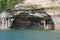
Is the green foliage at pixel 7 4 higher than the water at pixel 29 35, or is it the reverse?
the green foliage at pixel 7 4

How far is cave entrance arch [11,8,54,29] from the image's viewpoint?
75.8ft

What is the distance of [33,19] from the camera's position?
2512 cm

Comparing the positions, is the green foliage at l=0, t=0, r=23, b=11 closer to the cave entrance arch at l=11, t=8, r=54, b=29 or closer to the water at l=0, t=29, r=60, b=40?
the cave entrance arch at l=11, t=8, r=54, b=29

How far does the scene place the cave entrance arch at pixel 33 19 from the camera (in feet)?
75.8

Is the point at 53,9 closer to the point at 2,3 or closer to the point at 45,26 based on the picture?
the point at 45,26

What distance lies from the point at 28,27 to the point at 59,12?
12.0 ft

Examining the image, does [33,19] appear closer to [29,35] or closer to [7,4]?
[7,4]

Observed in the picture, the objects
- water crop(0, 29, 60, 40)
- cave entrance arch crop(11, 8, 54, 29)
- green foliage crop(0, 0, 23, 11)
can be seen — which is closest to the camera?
water crop(0, 29, 60, 40)

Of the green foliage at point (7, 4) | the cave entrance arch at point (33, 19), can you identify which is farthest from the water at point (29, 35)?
the green foliage at point (7, 4)

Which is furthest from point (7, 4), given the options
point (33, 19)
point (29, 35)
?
point (29, 35)

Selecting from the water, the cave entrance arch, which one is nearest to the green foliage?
the cave entrance arch

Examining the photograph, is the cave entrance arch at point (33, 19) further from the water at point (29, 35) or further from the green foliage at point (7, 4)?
the water at point (29, 35)

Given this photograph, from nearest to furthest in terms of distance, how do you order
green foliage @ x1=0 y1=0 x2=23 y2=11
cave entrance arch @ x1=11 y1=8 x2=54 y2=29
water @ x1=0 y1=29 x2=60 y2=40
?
water @ x1=0 y1=29 x2=60 y2=40
green foliage @ x1=0 y1=0 x2=23 y2=11
cave entrance arch @ x1=11 y1=8 x2=54 y2=29

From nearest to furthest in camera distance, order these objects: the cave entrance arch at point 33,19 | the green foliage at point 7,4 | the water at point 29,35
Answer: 1. the water at point 29,35
2. the green foliage at point 7,4
3. the cave entrance arch at point 33,19
